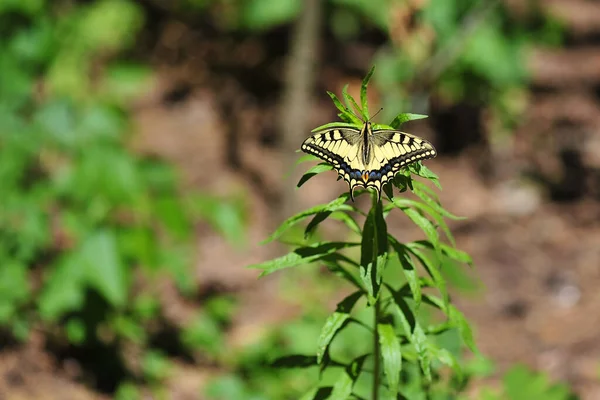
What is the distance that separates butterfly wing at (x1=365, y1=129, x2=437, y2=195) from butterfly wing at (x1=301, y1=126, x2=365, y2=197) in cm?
4

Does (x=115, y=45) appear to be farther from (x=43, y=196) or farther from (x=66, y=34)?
(x=43, y=196)

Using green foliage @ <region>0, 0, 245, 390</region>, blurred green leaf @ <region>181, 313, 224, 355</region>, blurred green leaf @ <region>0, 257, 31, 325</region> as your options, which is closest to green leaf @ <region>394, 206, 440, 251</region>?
green foliage @ <region>0, 0, 245, 390</region>

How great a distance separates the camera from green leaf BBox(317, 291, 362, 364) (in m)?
1.93

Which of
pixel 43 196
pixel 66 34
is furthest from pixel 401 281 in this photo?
pixel 66 34

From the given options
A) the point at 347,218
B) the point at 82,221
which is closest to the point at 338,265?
the point at 347,218

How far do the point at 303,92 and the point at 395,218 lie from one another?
141 centimetres

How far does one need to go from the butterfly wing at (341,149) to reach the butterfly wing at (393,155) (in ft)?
0.14

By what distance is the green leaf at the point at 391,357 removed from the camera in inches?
75.1

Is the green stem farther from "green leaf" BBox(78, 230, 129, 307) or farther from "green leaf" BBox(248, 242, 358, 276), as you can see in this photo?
"green leaf" BBox(78, 230, 129, 307)

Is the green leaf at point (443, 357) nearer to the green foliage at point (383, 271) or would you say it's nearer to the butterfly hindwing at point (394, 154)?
the green foliage at point (383, 271)

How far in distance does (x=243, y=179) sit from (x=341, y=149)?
414 centimetres

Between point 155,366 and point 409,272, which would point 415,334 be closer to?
point 409,272

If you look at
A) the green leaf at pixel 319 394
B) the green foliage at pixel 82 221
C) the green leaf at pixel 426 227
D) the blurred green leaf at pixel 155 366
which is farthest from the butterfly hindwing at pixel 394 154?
the blurred green leaf at pixel 155 366

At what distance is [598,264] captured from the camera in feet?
17.9
